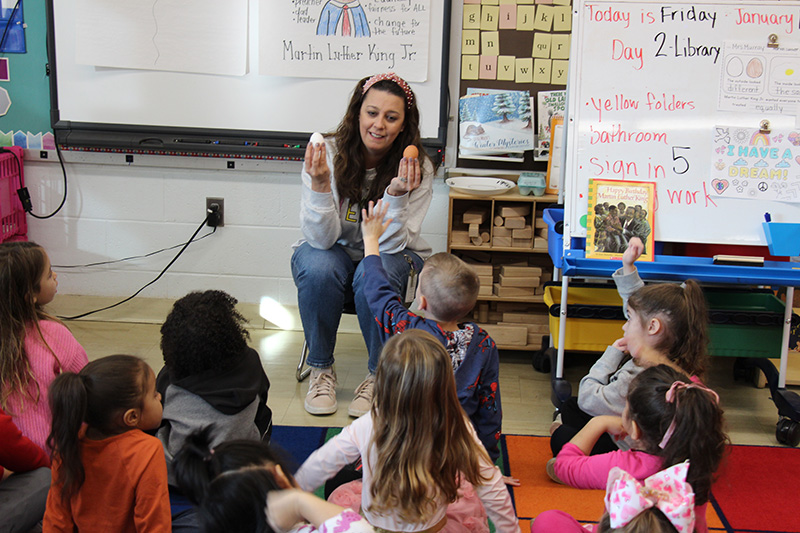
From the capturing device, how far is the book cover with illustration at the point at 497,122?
10.1 ft

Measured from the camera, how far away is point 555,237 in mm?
2445

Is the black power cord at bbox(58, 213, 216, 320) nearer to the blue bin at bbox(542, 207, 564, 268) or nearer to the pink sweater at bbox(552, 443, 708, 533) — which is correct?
the blue bin at bbox(542, 207, 564, 268)

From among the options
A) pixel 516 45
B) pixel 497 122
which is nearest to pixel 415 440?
pixel 497 122

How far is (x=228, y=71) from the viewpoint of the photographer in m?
3.06

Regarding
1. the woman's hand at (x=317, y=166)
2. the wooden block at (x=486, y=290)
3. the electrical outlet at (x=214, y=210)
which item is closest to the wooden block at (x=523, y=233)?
the wooden block at (x=486, y=290)

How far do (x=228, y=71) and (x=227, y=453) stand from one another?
2311mm

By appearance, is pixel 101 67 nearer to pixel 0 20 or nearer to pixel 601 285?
pixel 0 20

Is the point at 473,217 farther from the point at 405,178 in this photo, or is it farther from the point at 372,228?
the point at 372,228

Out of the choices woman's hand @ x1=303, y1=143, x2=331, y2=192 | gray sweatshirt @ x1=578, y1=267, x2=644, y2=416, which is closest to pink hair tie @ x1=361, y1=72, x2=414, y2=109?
woman's hand @ x1=303, y1=143, x2=331, y2=192

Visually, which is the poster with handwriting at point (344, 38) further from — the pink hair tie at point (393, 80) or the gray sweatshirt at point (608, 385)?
the gray sweatshirt at point (608, 385)

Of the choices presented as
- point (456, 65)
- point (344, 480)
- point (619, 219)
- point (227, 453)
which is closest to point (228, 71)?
point (456, 65)

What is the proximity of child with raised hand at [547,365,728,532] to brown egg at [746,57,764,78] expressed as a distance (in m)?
1.33

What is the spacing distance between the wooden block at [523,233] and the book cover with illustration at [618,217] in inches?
22.2

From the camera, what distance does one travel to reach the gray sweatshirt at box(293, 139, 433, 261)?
95.8 inches
